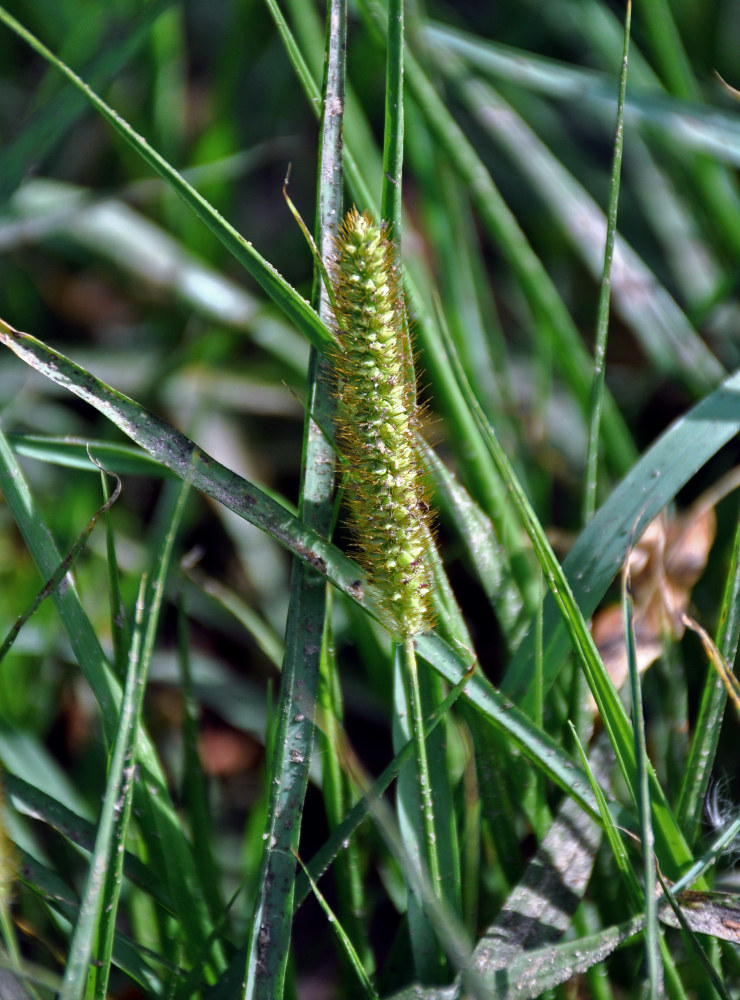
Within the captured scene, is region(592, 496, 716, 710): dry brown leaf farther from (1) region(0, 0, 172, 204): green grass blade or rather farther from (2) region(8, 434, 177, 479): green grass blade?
(1) region(0, 0, 172, 204): green grass blade

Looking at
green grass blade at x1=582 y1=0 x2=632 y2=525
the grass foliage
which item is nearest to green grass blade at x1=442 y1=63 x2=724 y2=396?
the grass foliage

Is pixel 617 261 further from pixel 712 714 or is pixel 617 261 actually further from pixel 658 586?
pixel 712 714

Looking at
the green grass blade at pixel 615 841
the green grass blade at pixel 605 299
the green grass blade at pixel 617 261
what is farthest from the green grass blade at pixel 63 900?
the green grass blade at pixel 617 261

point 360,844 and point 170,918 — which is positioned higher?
point 360,844

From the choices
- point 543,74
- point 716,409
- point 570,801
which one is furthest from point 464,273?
point 570,801

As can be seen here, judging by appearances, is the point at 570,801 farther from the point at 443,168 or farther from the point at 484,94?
the point at 484,94

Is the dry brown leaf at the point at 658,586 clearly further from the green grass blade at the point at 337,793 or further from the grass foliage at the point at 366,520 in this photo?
the green grass blade at the point at 337,793

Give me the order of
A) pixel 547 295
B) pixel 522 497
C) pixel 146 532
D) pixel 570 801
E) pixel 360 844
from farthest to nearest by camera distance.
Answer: pixel 146 532, pixel 547 295, pixel 360 844, pixel 570 801, pixel 522 497
